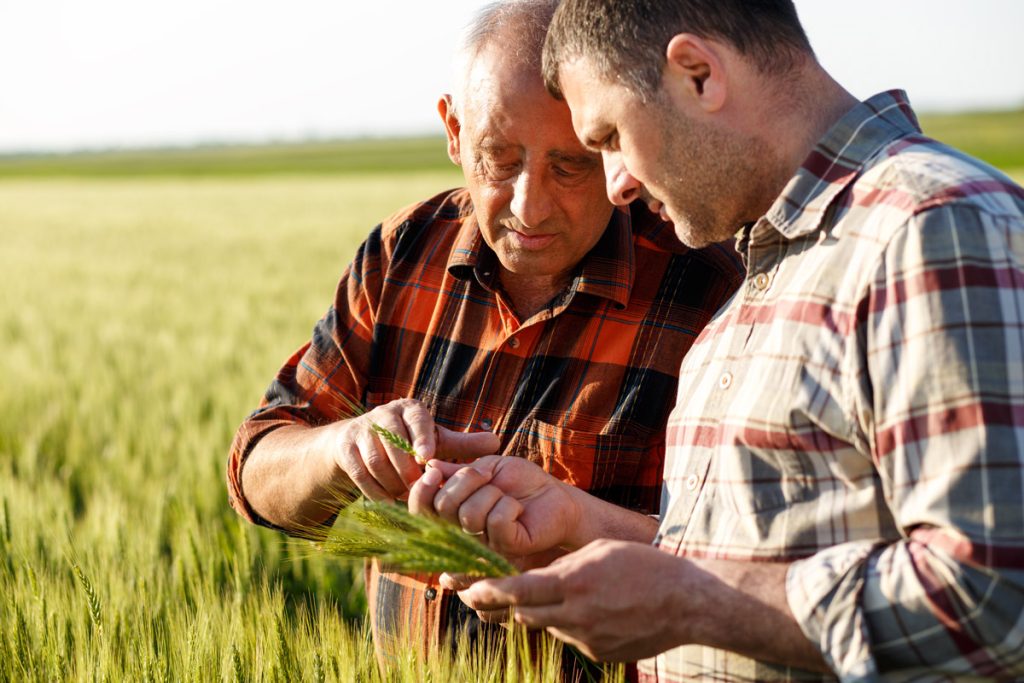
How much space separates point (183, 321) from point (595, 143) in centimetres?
671

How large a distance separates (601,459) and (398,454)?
0.45 metres

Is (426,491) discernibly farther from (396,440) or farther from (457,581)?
(457,581)

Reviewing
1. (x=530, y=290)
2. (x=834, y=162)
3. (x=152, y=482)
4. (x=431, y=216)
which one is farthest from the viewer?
(x=152, y=482)

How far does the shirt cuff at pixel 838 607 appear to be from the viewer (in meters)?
1.30

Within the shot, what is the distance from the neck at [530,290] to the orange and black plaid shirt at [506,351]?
0.04 meters

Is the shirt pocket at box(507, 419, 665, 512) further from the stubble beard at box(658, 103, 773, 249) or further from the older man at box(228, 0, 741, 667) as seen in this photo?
the stubble beard at box(658, 103, 773, 249)

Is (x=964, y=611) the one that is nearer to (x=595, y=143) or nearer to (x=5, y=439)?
(x=595, y=143)

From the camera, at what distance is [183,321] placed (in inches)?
312

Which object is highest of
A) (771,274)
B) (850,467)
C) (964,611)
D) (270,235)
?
(771,274)

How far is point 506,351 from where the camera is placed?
2.31 meters

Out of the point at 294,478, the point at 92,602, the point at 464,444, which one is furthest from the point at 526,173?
the point at 92,602

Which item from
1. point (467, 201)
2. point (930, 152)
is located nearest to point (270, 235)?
point (467, 201)

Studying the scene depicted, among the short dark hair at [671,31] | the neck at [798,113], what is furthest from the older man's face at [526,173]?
the neck at [798,113]

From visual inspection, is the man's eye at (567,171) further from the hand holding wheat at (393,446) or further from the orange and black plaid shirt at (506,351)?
the hand holding wheat at (393,446)
